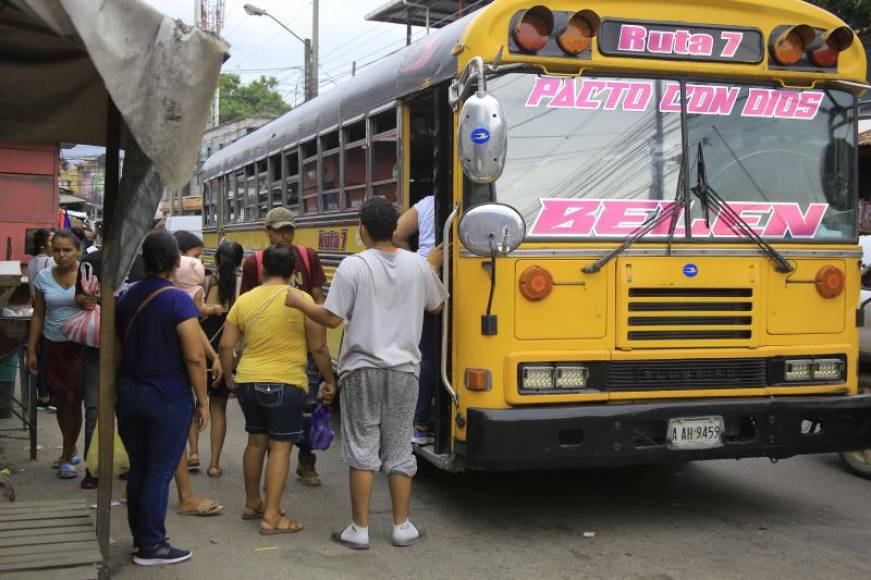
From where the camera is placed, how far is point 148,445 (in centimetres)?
479

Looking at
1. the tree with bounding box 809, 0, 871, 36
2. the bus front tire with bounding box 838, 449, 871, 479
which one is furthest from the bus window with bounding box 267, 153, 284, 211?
the tree with bounding box 809, 0, 871, 36

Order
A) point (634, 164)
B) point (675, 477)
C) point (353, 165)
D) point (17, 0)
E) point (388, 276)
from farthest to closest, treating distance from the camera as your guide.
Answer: point (353, 165) → point (675, 477) → point (634, 164) → point (388, 276) → point (17, 0)

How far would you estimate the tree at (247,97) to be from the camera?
70.3 metres

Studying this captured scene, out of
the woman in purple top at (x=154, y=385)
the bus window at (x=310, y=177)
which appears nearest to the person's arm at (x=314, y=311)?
the woman in purple top at (x=154, y=385)

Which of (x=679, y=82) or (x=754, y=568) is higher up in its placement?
(x=679, y=82)

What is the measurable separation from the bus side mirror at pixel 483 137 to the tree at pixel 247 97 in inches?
2640

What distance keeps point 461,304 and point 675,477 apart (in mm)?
2513

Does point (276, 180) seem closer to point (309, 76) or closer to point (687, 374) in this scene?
point (687, 374)

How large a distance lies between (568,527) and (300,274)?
2471mm

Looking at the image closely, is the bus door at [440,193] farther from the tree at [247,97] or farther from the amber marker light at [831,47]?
the tree at [247,97]

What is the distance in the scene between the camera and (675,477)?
691 cm

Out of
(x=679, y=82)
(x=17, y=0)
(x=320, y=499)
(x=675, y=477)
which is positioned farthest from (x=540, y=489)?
(x=17, y=0)

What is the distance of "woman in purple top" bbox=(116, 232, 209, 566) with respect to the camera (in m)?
4.74

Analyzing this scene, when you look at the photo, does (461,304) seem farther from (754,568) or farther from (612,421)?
(754,568)
